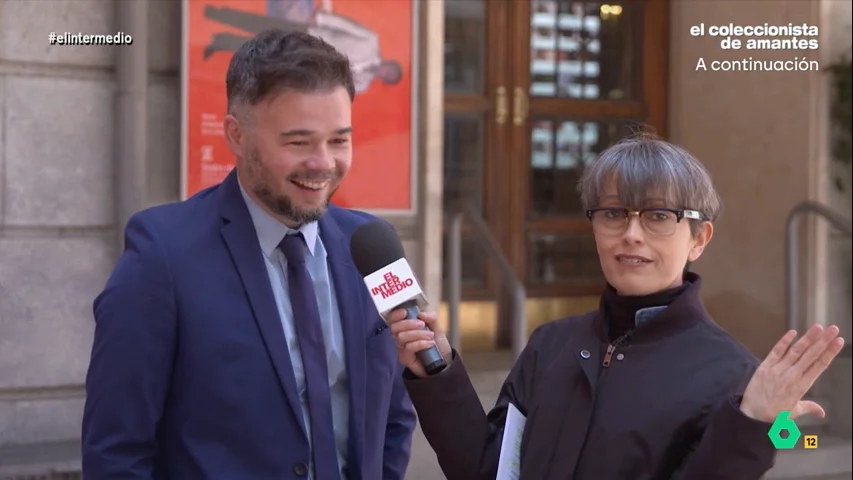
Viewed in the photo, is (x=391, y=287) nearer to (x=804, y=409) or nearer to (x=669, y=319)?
(x=669, y=319)

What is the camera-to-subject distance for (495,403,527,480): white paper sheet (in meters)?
2.12

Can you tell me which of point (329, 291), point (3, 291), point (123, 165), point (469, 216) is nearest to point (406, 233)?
point (469, 216)

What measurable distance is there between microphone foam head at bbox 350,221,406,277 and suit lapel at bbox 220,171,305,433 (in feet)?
0.58

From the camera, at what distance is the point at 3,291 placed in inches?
177

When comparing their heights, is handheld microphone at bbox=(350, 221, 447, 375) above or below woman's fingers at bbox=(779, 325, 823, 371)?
above

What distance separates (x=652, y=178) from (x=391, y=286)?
536 mm

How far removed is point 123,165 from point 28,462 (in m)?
1.29

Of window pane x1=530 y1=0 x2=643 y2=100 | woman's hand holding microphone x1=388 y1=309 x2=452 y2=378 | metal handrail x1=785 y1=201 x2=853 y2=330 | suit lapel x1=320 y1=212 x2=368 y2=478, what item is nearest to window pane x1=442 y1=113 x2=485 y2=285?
window pane x1=530 y1=0 x2=643 y2=100

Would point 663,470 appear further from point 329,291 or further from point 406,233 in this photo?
point 406,233

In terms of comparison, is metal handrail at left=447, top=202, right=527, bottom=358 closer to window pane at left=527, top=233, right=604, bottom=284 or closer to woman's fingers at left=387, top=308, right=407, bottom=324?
window pane at left=527, top=233, right=604, bottom=284

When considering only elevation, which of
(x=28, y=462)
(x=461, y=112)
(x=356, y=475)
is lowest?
(x=28, y=462)

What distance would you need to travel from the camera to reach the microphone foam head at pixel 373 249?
2021 millimetres

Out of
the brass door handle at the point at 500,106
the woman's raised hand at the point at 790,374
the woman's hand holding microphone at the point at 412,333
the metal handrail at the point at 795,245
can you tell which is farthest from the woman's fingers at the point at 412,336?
the brass door handle at the point at 500,106

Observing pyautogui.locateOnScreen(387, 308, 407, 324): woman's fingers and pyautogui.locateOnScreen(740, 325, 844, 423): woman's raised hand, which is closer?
pyautogui.locateOnScreen(740, 325, 844, 423): woman's raised hand
